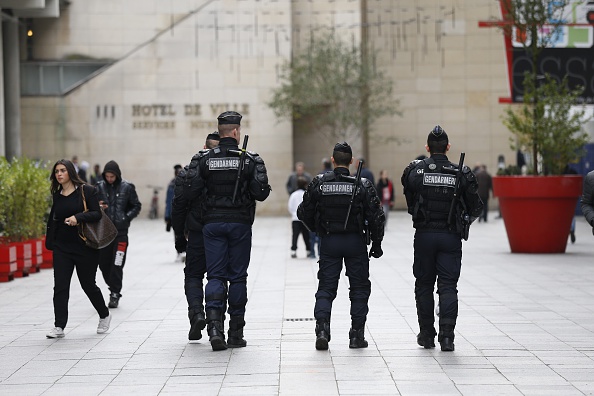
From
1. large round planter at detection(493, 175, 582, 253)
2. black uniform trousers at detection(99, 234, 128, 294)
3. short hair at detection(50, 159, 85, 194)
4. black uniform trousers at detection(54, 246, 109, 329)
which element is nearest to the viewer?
black uniform trousers at detection(54, 246, 109, 329)

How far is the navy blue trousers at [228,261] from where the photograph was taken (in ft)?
31.7

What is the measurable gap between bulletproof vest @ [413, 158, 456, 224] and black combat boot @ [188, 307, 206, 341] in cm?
216

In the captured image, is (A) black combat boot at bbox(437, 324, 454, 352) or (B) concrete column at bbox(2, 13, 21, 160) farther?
(B) concrete column at bbox(2, 13, 21, 160)

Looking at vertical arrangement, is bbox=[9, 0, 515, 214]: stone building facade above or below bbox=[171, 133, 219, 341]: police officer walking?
above

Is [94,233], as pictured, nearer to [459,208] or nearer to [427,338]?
[427,338]

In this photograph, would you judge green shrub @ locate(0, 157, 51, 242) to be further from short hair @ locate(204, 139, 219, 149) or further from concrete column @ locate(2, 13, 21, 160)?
concrete column @ locate(2, 13, 21, 160)

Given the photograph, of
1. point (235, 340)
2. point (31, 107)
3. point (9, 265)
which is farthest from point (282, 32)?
point (235, 340)

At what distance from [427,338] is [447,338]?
245 mm

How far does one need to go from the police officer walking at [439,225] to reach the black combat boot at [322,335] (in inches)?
32.5

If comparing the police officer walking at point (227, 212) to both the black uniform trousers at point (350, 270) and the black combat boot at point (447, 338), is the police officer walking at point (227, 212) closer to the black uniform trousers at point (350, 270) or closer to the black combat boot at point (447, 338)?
the black uniform trousers at point (350, 270)

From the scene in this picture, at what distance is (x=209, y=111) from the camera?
1468 inches

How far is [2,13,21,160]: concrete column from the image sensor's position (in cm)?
3538

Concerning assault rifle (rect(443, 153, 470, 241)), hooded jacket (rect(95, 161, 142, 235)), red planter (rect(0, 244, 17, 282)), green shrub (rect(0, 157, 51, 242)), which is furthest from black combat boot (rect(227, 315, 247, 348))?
green shrub (rect(0, 157, 51, 242))

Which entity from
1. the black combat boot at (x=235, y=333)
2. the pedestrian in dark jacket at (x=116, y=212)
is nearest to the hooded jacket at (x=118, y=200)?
the pedestrian in dark jacket at (x=116, y=212)
